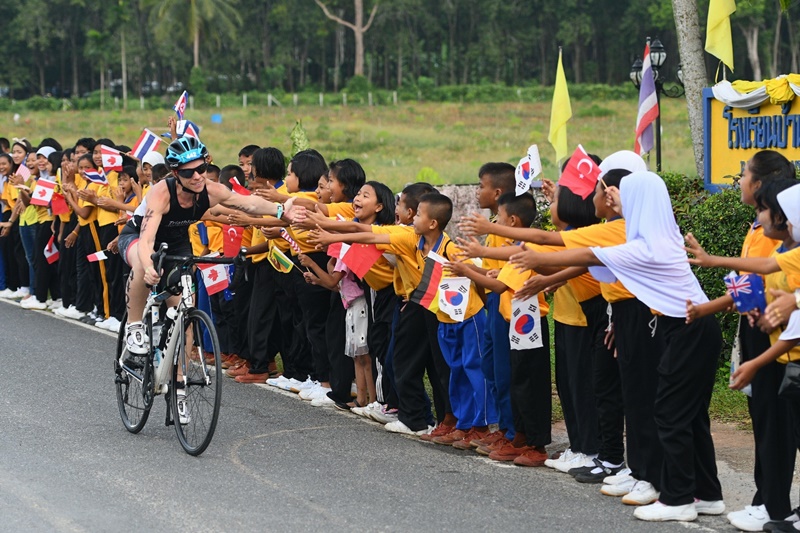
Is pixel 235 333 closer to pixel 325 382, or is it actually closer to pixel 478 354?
pixel 325 382

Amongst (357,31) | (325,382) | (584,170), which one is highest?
(357,31)

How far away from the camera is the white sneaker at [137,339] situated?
8375 millimetres

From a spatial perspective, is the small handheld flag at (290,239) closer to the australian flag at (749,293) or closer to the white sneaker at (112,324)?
the australian flag at (749,293)

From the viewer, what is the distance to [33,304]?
1584cm

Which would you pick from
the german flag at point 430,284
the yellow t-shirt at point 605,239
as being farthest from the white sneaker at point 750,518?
the german flag at point 430,284

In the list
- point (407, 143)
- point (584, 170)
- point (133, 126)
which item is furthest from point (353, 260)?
point (133, 126)

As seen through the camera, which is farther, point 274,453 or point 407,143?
point 407,143

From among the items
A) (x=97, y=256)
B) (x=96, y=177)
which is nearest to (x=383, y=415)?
(x=97, y=256)

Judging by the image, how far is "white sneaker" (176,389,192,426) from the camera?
7914 millimetres

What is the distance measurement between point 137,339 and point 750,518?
4.48 meters

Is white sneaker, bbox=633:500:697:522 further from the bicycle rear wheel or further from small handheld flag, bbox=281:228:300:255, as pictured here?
small handheld flag, bbox=281:228:300:255

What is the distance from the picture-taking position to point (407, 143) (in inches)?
2238

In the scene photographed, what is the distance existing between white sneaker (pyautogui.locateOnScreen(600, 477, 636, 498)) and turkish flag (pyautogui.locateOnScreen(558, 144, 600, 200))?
1770 mm

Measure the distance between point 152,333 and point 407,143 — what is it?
49.0 meters
